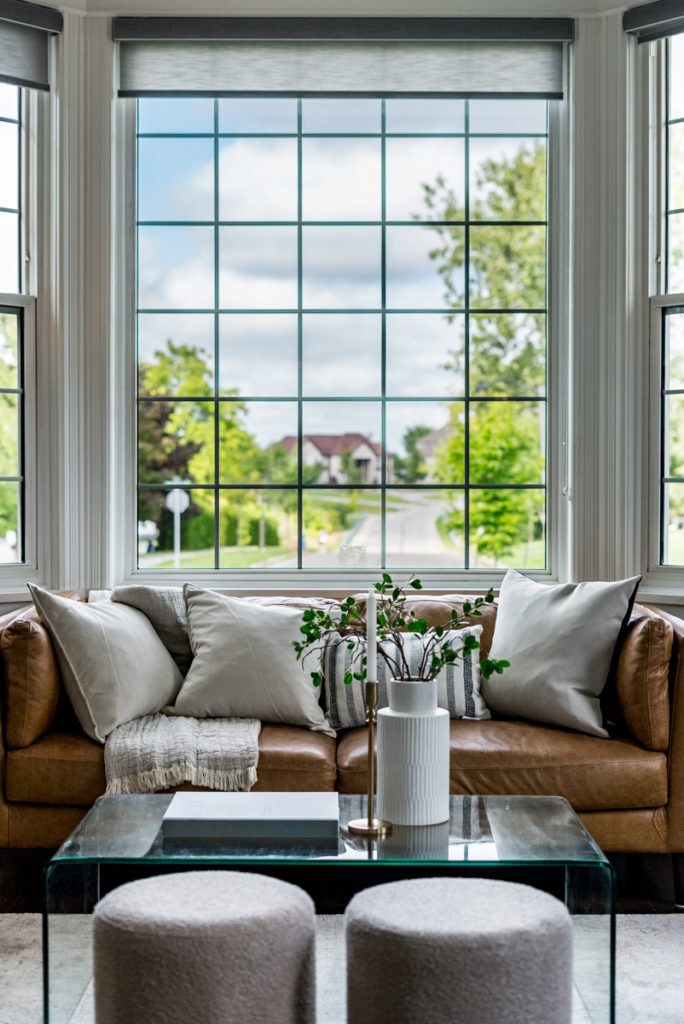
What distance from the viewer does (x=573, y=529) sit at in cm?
416

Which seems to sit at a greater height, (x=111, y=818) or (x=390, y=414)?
(x=390, y=414)

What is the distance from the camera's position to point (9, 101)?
4113 mm

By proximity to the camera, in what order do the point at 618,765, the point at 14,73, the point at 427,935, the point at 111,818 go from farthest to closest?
the point at 14,73, the point at 618,765, the point at 111,818, the point at 427,935

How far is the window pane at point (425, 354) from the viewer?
435 centimetres

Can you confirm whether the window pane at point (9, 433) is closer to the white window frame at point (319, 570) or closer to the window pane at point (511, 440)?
the white window frame at point (319, 570)

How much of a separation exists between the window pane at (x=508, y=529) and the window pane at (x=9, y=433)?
6.04 ft

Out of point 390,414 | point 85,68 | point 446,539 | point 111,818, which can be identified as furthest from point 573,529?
point 85,68

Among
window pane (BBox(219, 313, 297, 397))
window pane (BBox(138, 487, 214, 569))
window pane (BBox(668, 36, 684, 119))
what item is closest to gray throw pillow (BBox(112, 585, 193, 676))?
window pane (BBox(138, 487, 214, 569))

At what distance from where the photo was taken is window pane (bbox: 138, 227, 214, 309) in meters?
4.34

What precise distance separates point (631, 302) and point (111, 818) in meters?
2.80

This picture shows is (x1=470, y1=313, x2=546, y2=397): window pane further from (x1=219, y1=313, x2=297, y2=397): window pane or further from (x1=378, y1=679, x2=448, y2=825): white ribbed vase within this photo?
(x1=378, y1=679, x2=448, y2=825): white ribbed vase

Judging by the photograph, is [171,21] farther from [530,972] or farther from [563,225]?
[530,972]

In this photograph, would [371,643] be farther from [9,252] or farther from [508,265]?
[9,252]

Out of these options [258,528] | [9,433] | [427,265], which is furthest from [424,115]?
[9,433]
